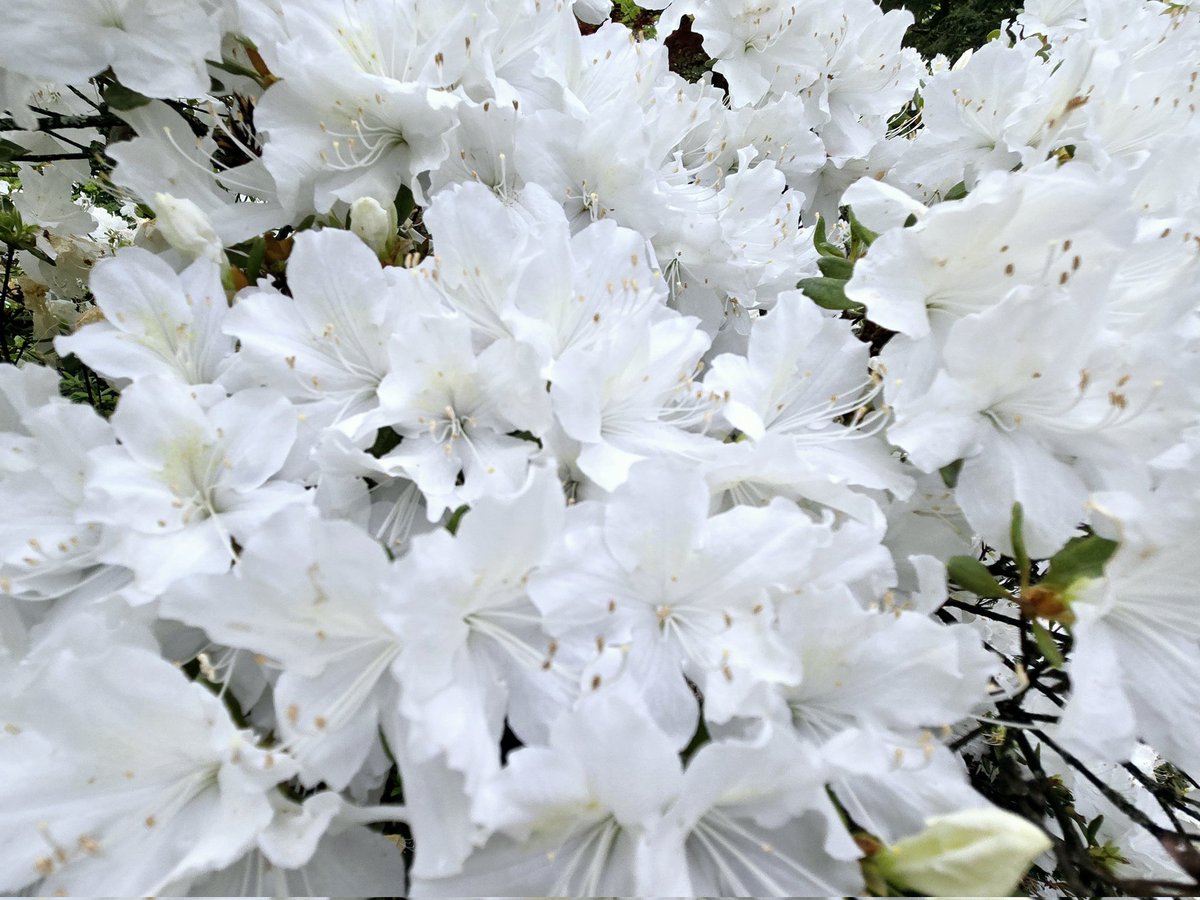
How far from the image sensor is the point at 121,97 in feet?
4.30

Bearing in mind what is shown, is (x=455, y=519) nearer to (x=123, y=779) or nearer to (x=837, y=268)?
(x=123, y=779)

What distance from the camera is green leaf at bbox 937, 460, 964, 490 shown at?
1109 mm

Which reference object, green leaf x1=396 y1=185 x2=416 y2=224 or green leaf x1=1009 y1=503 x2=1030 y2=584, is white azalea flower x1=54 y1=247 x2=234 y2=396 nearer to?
green leaf x1=396 y1=185 x2=416 y2=224

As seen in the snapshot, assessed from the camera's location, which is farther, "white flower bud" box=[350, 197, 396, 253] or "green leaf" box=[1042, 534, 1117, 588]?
"white flower bud" box=[350, 197, 396, 253]

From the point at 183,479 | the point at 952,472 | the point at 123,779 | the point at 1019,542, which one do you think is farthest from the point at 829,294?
the point at 123,779

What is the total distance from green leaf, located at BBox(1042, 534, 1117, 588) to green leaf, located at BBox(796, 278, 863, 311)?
0.48 m

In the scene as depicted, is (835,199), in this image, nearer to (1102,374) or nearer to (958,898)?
(1102,374)

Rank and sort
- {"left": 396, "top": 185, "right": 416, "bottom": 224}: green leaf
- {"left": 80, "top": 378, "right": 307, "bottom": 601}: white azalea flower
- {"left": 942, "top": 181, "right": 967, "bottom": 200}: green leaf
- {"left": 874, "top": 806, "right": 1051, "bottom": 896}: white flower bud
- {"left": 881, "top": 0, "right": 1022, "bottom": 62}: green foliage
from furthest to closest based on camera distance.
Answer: {"left": 881, "top": 0, "right": 1022, "bottom": 62}: green foliage → {"left": 942, "top": 181, "right": 967, "bottom": 200}: green leaf → {"left": 396, "top": 185, "right": 416, "bottom": 224}: green leaf → {"left": 80, "top": 378, "right": 307, "bottom": 601}: white azalea flower → {"left": 874, "top": 806, "right": 1051, "bottom": 896}: white flower bud

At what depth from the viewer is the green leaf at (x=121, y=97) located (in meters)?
1.31

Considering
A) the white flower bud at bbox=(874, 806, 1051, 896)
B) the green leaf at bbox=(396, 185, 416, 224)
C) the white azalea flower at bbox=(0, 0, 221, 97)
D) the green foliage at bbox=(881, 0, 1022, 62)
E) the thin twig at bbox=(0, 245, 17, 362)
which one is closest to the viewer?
the white flower bud at bbox=(874, 806, 1051, 896)

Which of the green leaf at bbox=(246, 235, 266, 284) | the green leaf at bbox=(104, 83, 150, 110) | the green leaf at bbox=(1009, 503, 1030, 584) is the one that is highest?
the green leaf at bbox=(1009, 503, 1030, 584)

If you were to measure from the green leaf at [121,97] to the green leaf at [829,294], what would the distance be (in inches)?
45.0

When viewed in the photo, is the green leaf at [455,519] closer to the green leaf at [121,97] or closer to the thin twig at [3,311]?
the green leaf at [121,97]

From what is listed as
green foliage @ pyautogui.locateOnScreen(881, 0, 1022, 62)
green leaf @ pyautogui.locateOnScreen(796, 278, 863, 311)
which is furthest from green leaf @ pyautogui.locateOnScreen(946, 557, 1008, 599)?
green foliage @ pyautogui.locateOnScreen(881, 0, 1022, 62)
